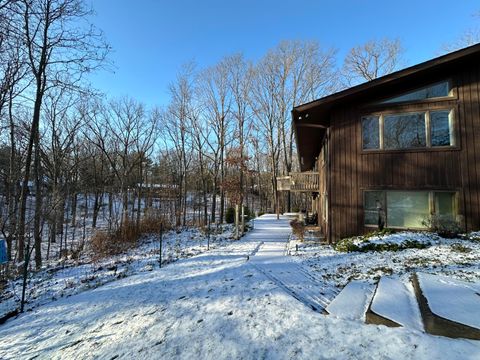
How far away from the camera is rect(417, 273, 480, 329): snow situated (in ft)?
8.63

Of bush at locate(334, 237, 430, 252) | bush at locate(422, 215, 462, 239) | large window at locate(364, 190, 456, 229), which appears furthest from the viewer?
large window at locate(364, 190, 456, 229)

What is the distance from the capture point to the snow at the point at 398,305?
286 cm

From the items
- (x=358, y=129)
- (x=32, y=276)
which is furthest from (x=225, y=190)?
(x=32, y=276)

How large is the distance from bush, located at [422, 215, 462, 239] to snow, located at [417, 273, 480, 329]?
166 inches

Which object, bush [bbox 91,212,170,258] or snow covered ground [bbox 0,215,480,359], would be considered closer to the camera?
snow covered ground [bbox 0,215,480,359]

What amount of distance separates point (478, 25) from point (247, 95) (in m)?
17.3

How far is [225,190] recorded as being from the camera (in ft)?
41.7

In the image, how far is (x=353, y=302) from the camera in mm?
3648

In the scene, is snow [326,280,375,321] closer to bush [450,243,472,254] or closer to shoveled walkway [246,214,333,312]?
shoveled walkway [246,214,333,312]

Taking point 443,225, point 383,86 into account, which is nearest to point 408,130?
point 383,86

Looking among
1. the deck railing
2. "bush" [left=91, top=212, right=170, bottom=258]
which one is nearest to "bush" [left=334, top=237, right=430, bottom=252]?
the deck railing

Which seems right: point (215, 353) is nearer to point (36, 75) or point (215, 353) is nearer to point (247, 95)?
point (36, 75)

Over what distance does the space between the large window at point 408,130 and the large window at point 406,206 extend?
4.99 ft

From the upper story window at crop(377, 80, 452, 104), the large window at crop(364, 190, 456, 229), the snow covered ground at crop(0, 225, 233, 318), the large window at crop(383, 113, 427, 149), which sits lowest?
the snow covered ground at crop(0, 225, 233, 318)
